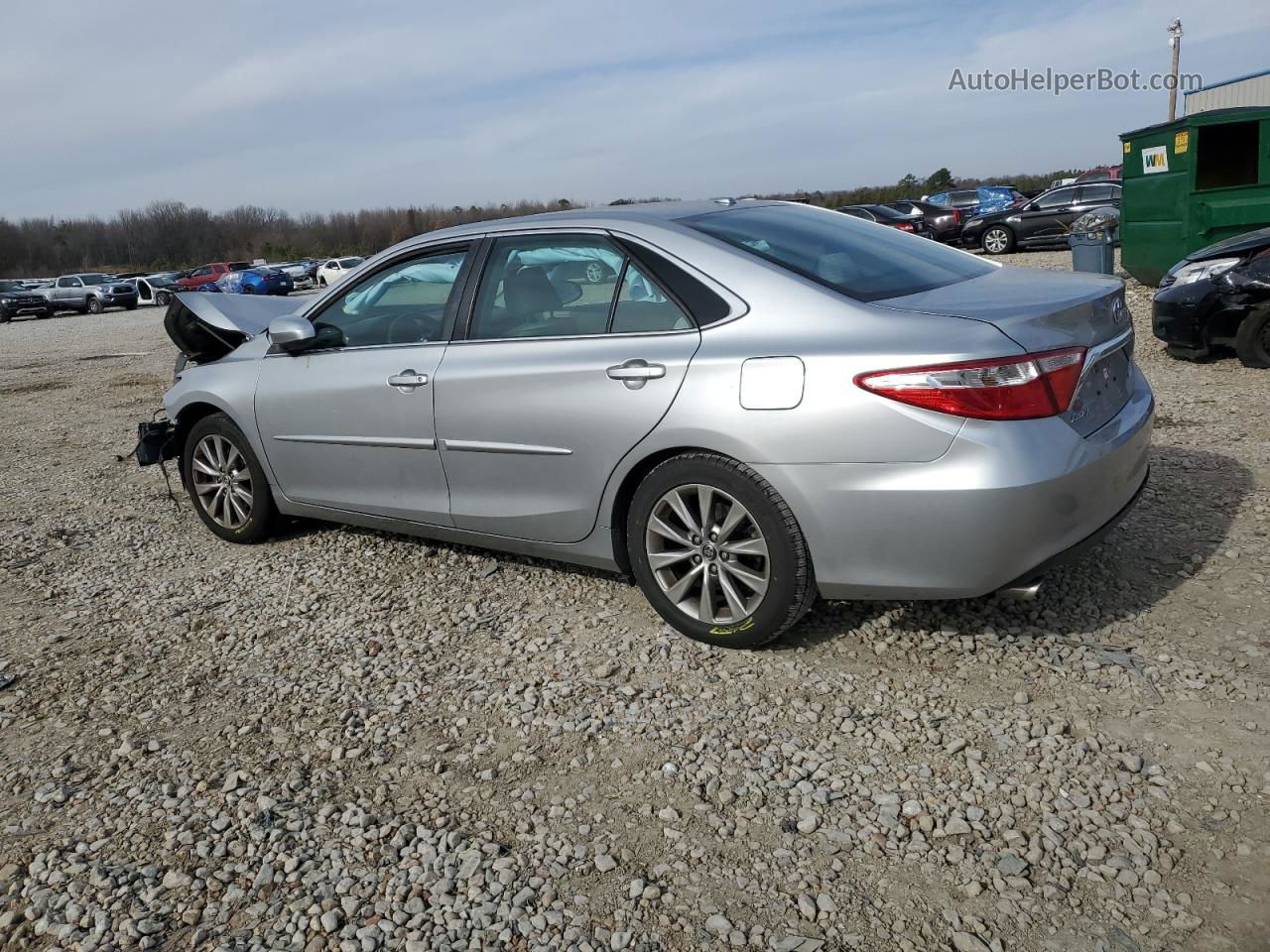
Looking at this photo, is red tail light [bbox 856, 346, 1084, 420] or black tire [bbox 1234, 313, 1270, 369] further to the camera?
black tire [bbox 1234, 313, 1270, 369]

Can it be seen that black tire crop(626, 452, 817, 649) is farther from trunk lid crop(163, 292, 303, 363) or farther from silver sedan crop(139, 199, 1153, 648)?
trunk lid crop(163, 292, 303, 363)

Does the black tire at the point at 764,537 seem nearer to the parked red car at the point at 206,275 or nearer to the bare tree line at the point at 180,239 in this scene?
the parked red car at the point at 206,275

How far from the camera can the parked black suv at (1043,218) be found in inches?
928

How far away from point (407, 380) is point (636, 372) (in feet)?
4.03

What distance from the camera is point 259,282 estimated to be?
3822 cm

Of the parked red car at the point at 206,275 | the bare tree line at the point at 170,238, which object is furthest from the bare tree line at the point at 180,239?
the parked red car at the point at 206,275

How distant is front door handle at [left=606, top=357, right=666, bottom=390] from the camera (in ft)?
12.1

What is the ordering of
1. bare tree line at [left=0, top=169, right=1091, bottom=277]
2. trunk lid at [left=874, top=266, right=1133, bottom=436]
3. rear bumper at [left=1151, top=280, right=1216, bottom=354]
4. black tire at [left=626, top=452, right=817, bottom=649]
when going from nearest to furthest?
1. trunk lid at [left=874, top=266, right=1133, bottom=436]
2. black tire at [left=626, top=452, right=817, bottom=649]
3. rear bumper at [left=1151, top=280, right=1216, bottom=354]
4. bare tree line at [left=0, top=169, right=1091, bottom=277]

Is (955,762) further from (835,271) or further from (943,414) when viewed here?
(835,271)

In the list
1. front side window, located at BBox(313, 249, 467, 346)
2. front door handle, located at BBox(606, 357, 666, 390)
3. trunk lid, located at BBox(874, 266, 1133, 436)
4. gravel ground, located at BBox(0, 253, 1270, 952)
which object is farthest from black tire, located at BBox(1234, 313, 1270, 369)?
front side window, located at BBox(313, 249, 467, 346)

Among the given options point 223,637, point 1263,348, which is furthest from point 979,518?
point 1263,348

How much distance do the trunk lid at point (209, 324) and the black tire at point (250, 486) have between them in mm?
447

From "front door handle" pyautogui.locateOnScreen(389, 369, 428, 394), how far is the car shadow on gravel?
6.10 ft

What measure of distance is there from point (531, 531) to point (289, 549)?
1.84 m
